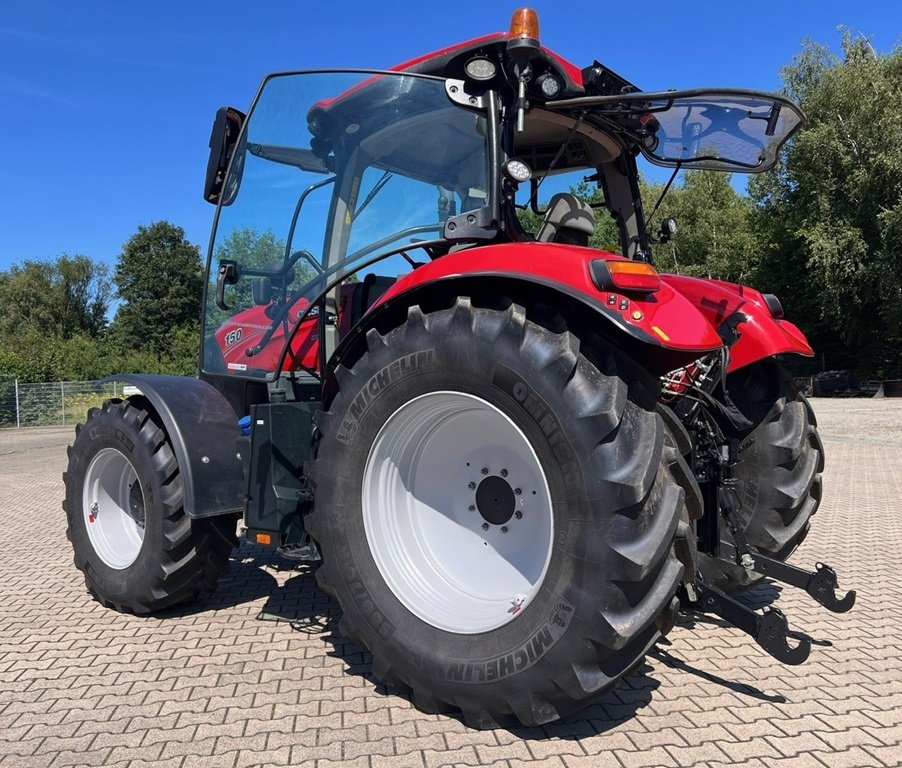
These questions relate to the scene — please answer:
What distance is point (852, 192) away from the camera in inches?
1029

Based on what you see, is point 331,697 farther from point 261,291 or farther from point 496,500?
point 261,291

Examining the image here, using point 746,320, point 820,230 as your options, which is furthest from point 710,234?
point 746,320

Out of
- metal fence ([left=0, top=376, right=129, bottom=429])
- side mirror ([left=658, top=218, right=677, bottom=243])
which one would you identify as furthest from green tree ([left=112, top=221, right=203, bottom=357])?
side mirror ([left=658, top=218, right=677, bottom=243])

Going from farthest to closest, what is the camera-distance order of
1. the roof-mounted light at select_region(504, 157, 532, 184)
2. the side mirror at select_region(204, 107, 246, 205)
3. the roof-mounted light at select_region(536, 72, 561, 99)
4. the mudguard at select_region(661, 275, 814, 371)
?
the side mirror at select_region(204, 107, 246, 205) → the mudguard at select_region(661, 275, 814, 371) → the roof-mounted light at select_region(536, 72, 561, 99) → the roof-mounted light at select_region(504, 157, 532, 184)

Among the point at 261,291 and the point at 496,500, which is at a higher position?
the point at 261,291

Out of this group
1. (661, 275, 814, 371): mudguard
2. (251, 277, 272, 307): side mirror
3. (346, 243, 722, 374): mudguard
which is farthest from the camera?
(251, 277, 272, 307): side mirror

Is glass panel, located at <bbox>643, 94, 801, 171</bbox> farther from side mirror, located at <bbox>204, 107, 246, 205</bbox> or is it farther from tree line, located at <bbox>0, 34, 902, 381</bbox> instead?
tree line, located at <bbox>0, 34, 902, 381</bbox>

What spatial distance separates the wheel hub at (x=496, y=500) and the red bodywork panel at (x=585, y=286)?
34.2 inches

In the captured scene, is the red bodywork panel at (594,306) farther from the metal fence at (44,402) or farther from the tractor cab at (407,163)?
the metal fence at (44,402)

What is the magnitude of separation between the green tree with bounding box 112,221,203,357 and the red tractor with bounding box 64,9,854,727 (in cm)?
4588

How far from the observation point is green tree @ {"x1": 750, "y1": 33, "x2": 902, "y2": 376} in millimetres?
25266

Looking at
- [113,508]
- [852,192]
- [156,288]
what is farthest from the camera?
[156,288]

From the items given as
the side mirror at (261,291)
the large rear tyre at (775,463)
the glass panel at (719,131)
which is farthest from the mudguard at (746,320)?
the side mirror at (261,291)

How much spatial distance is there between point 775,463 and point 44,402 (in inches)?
1030
